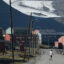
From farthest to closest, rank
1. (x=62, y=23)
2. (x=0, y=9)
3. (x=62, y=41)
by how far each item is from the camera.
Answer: (x=62, y=23) < (x=0, y=9) < (x=62, y=41)

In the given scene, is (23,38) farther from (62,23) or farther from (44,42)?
(62,23)

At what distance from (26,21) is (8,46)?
326 feet

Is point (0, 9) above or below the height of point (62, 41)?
above

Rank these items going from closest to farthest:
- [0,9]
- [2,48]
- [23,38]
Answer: [2,48] → [23,38] → [0,9]

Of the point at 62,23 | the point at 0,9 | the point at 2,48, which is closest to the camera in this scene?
the point at 2,48

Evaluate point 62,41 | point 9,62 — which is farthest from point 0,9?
point 9,62

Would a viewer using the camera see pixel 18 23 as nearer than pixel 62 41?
No

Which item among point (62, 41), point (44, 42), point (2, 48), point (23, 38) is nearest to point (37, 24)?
point (44, 42)

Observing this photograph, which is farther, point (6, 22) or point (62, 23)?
point (62, 23)

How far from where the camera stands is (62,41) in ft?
339

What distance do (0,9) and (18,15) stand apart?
13.7 m

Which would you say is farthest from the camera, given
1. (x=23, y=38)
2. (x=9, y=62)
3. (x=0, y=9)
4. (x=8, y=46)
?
(x=0, y=9)

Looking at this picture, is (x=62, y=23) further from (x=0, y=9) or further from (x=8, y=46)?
(x=8, y=46)

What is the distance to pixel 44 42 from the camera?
11900 cm
